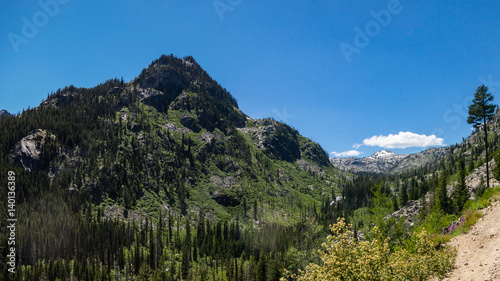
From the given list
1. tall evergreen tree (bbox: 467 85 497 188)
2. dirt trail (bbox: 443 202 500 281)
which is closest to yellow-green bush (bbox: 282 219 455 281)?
dirt trail (bbox: 443 202 500 281)

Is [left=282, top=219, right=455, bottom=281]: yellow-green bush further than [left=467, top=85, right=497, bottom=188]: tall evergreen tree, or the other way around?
[left=467, top=85, right=497, bottom=188]: tall evergreen tree

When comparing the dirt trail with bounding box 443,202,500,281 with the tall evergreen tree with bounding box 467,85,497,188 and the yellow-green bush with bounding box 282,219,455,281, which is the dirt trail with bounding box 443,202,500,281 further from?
the tall evergreen tree with bounding box 467,85,497,188

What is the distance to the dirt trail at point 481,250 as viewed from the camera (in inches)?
748

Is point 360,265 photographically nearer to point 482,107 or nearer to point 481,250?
point 481,250

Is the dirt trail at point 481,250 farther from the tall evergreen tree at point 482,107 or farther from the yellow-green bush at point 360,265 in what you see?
the tall evergreen tree at point 482,107

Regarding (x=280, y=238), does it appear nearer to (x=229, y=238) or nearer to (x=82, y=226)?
(x=229, y=238)

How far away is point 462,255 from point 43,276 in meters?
143

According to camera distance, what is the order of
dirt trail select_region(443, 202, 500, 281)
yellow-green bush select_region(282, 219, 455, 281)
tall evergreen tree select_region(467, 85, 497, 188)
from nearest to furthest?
1. yellow-green bush select_region(282, 219, 455, 281)
2. dirt trail select_region(443, 202, 500, 281)
3. tall evergreen tree select_region(467, 85, 497, 188)

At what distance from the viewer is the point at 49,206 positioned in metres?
165

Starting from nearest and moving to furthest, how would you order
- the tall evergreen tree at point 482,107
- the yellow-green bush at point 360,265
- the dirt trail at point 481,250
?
the yellow-green bush at point 360,265, the dirt trail at point 481,250, the tall evergreen tree at point 482,107

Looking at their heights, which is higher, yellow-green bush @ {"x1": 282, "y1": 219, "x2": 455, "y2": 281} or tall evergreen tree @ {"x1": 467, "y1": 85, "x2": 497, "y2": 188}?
tall evergreen tree @ {"x1": 467, "y1": 85, "x2": 497, "y2": 188}

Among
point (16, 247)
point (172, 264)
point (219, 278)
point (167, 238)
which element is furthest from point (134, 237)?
point (219, 278)

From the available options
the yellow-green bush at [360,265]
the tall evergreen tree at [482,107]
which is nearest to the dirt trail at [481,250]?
the yellow-green bush at [360,265]

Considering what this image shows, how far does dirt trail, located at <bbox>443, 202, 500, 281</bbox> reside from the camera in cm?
1900
